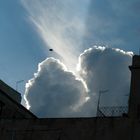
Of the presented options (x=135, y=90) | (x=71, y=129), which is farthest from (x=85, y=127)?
(x=135, y=90)

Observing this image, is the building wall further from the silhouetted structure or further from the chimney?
the chimney

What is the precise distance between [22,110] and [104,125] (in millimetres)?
17144

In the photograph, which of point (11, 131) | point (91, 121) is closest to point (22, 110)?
point (11, 131)

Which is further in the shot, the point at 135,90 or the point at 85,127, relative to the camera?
the point at 135,90

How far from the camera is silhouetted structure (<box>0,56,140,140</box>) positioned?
3988cm

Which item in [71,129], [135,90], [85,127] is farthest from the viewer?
[135,90]

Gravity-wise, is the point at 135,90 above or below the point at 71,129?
above

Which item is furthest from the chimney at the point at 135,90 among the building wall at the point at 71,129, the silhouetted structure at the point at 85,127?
the building wall at the point at 71,129

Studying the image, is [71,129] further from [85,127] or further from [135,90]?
[135,90]

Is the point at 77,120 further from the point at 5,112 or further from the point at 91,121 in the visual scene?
the point at 5,112

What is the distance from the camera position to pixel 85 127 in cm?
4116

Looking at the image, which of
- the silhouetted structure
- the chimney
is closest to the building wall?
the silhouetted structure

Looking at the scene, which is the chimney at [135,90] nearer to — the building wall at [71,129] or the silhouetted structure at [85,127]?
the silhouetted structure at [85,127]

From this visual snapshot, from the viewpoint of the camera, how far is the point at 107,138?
132 ft
